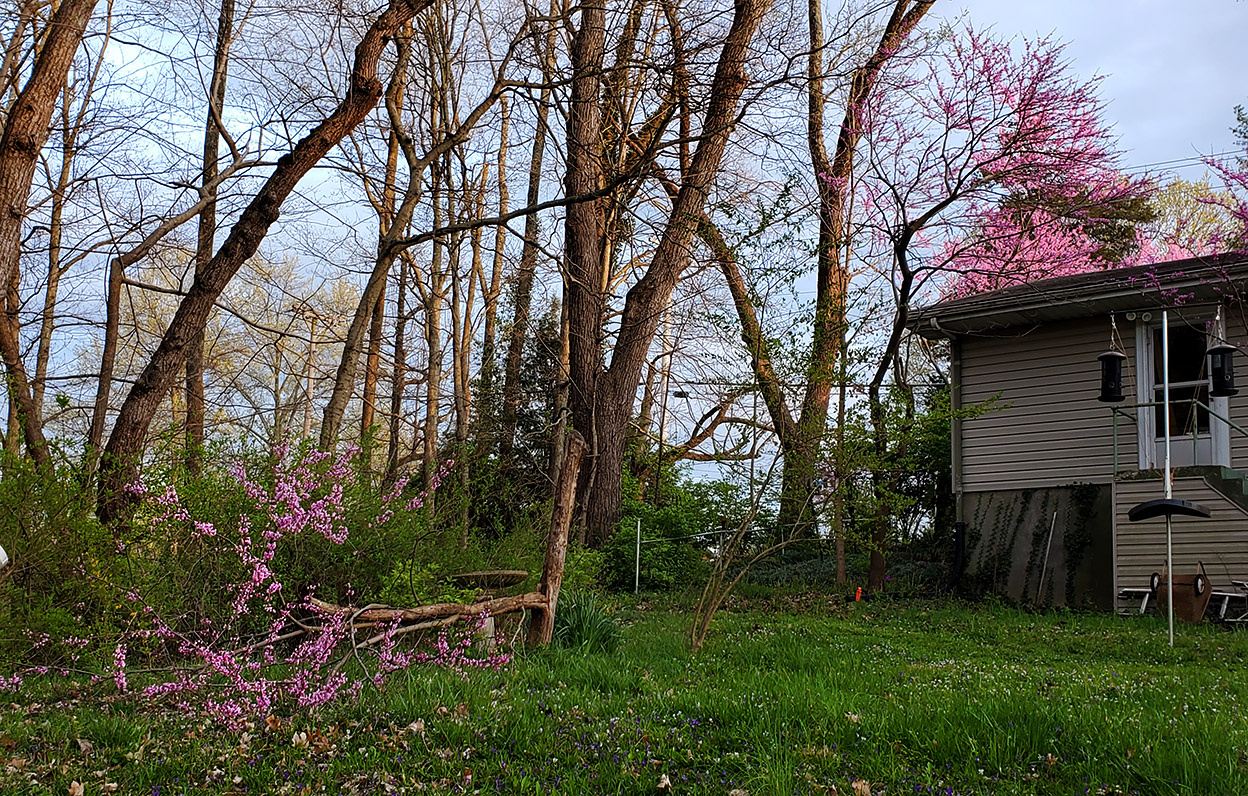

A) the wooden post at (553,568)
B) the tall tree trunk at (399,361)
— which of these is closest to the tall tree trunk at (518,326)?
the tall tree trunk at (399,361)

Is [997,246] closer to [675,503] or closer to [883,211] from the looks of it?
[883,211]

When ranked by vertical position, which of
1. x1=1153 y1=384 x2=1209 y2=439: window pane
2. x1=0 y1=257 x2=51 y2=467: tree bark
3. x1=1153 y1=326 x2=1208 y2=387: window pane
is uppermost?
x1=1153 y1=326 x2=1208 y2=387: window pane

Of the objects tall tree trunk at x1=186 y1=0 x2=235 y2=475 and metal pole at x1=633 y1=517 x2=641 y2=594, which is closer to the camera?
tall tree trunk at x1=186 y1=0 x2=235 y2=475

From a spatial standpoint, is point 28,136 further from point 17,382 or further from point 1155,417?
point 1155,417

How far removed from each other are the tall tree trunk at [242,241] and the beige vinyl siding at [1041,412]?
33.9 ft

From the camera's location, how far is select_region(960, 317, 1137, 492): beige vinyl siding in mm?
14391

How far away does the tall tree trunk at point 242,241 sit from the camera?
27.2 ft

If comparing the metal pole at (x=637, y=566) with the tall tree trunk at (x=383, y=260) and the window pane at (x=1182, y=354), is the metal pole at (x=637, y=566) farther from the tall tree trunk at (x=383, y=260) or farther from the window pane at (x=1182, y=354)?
the window pane at (x=1182, y=354)

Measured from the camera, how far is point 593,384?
1596cm

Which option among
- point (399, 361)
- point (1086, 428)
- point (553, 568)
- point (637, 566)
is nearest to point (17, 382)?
point (553, 568)

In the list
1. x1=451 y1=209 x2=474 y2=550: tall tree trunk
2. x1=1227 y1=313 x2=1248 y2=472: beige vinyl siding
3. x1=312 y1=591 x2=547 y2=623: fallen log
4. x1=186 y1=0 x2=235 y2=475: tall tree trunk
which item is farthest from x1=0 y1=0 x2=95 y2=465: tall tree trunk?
x1=1227 y1=313 x2=1248 y2=472: beige vinyl siding

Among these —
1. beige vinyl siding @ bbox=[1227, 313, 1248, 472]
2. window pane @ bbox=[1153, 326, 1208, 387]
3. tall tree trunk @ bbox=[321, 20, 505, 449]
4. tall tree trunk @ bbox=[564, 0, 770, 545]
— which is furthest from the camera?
tall tree trunk @ bbox=[564, 0, 770, 545]

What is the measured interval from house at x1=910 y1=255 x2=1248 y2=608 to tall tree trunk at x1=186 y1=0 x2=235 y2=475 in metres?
10.3

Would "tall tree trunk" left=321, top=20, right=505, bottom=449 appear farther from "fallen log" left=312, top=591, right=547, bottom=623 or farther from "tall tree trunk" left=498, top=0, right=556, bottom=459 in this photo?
"tall tree trunk" left=498, top=0, right=556, bottom=459
